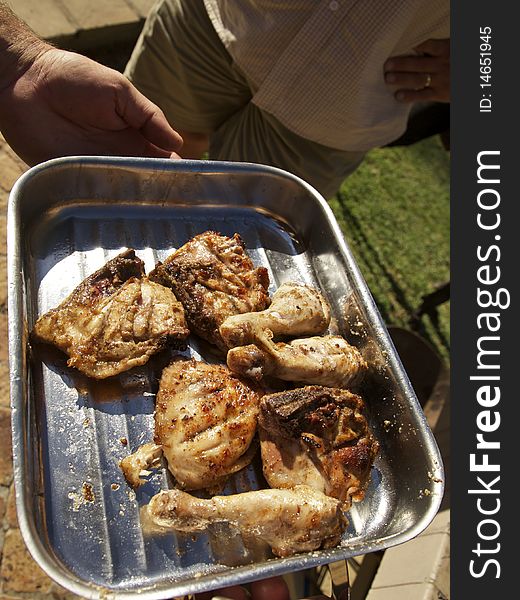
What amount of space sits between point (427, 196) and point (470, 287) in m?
4.18

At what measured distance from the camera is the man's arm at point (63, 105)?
2.99 meters

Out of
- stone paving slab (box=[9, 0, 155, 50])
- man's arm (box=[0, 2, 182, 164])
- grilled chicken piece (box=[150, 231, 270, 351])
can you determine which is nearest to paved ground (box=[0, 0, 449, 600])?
stone paving slab (box=[9, 0, 155, 50])

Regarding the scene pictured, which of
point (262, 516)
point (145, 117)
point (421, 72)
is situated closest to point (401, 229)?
point (421, 72)

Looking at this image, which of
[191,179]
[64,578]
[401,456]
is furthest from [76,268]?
[401,456]

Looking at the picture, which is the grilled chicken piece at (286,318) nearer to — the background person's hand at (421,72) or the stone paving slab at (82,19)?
the background person's hand at (421,72)

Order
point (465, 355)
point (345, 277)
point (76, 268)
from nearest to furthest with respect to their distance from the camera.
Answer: point (76, 268) < point (345, 277) < point (465, 355)

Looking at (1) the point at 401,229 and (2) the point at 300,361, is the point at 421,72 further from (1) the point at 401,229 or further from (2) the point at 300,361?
(1) the point at 401,229

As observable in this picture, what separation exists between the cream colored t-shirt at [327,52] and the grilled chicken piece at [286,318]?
125 cm

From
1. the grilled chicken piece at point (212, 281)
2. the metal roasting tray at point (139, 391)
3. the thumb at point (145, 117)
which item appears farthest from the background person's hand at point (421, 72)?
the grilled chicken piece at point (212, 281)

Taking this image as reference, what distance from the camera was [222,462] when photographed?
92.4 inches

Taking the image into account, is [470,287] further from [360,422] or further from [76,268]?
[76,268]

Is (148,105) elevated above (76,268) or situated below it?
above

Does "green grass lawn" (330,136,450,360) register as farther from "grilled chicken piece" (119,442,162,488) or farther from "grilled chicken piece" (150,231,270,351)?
"grilled chicken piece" (119,442,162,488)

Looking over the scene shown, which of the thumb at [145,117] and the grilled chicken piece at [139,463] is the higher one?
the thumb at [145,117]
